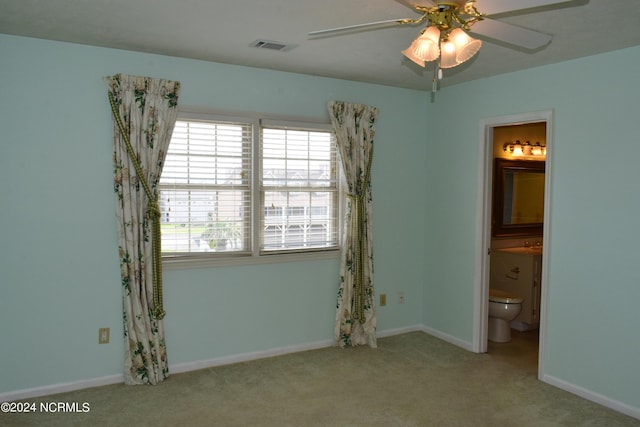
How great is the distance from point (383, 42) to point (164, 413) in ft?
9.34

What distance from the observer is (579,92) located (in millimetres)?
3656

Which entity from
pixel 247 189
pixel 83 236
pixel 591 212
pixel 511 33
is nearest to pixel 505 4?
pixel 511 33

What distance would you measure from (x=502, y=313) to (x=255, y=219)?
8.31ft

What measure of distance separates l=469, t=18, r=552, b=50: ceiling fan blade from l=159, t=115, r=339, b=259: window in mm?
2198

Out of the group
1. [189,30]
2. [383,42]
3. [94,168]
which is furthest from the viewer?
[94,168]

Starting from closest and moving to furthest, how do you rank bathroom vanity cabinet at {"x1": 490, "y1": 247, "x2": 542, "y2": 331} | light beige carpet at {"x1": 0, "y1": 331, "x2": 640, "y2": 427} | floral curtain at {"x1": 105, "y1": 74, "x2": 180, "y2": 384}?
1. light beige carpet at {"x1": 0, "y1": 331, "x2": 640, "y2": 427}
2. floral curtain at {"x1": 105, "y1": 74, "x2": 180, "y2": 384}
3. bathroom vanity cabinet at {"x1": 490, "y1": 247, "x2": 542, "y2": 331}

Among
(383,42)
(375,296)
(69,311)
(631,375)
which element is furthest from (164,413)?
(631,375)

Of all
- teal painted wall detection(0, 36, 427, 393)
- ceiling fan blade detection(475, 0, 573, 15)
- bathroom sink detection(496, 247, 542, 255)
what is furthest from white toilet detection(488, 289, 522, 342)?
ceiling fan blade detection(475, 0, 573, 15)

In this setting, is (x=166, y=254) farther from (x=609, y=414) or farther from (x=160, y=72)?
(x=609, y=414)

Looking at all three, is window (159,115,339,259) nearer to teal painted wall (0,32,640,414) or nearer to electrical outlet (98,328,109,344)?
teal painted wall (0,32,640,414)

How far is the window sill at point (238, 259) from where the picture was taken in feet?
12.7

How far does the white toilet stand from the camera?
473 centimetres

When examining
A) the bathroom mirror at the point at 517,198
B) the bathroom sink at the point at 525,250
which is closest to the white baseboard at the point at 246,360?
the bathroom sink at the point at 525,250

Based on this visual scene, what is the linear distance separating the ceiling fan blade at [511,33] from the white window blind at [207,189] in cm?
225
